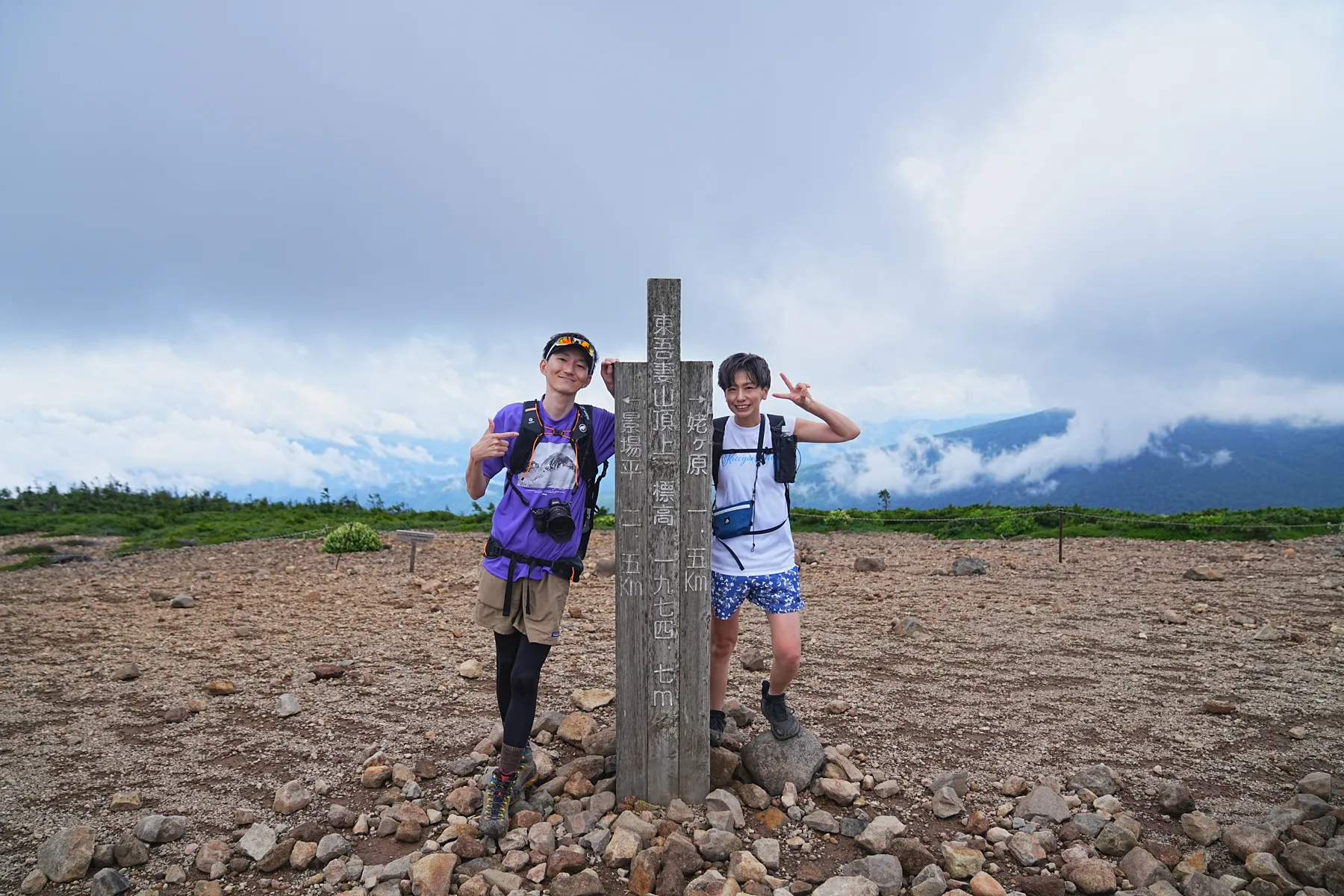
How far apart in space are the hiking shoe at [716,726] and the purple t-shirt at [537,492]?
175 cm

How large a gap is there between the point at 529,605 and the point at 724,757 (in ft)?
5.64

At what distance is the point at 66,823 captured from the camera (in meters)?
4.74

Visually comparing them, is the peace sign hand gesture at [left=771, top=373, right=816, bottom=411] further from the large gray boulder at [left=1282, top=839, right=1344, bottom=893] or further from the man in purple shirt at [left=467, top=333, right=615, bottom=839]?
the large gray boulder at [left=1282, top=839, right=1344, bottom=893]

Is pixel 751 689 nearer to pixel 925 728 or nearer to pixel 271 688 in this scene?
pixel 925 728

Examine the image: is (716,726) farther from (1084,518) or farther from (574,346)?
(1084,518)

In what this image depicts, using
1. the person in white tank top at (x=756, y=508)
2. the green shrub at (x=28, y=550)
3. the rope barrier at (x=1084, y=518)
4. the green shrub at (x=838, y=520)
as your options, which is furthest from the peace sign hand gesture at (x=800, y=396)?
the green shrub at (x=28, y=550)

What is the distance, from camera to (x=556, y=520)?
429cm

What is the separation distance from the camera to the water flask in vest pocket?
15.3 feet

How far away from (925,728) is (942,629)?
3.70 metres

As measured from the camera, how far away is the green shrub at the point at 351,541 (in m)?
16.1

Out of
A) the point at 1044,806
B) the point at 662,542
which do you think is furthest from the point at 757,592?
the point at 1044,806

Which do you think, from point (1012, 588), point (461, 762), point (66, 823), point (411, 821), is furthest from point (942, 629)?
point (66, 823)

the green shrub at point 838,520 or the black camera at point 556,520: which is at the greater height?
the black camera at point 556,520

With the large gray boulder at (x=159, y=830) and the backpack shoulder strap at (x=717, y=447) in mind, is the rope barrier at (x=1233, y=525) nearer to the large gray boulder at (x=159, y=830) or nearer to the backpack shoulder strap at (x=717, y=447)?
the backpack shoulder strap at (x=717, y=447)
